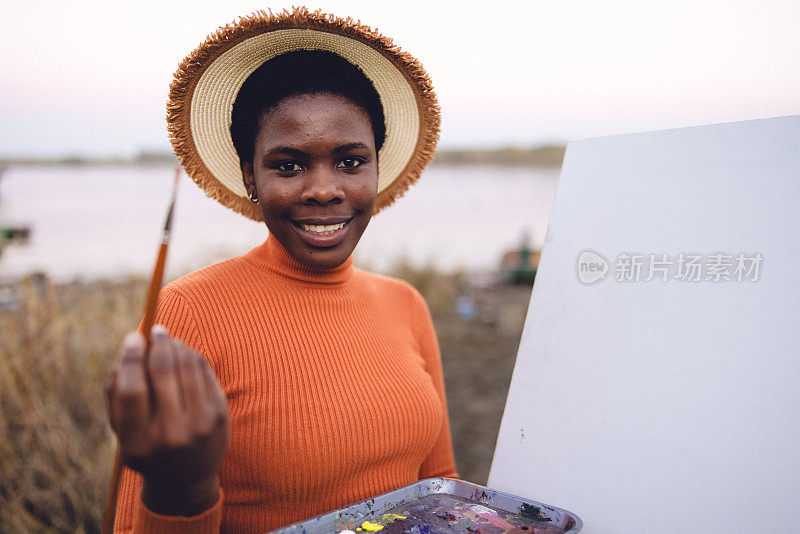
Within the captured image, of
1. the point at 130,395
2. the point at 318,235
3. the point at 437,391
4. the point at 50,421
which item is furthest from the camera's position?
the point at 50,421

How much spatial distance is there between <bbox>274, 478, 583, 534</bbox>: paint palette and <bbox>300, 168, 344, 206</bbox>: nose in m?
0.68

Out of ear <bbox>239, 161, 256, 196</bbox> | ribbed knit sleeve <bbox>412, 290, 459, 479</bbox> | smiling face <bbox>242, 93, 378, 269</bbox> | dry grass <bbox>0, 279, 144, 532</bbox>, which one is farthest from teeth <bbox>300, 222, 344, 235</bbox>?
dry grass <bbox>0, 279, 144, 532</bbox>

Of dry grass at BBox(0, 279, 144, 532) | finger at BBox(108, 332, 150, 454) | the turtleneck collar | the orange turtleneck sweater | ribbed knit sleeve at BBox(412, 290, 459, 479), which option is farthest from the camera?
dry grass at BBox(0, 279, 144, 532)

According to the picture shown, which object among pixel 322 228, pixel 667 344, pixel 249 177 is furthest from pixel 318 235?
pixel 667 344

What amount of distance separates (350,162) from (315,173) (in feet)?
0.38

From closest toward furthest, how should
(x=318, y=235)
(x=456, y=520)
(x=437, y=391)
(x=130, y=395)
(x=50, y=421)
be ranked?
(x=130, y=395) → (x=456, y=520) → (x=318, y=235) → (x=437, y=391) → (x=50, y=421)

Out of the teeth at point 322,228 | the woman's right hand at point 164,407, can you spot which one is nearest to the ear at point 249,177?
the teeth at point 322,228

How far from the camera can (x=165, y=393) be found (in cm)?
78

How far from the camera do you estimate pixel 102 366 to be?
10.2 feet

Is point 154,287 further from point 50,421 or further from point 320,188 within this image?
point 50,421

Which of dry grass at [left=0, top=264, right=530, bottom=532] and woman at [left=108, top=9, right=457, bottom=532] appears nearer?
woman at [left=108, top=9, right=457, bottom=532]

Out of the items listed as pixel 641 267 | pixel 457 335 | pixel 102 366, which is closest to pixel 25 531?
pixel 102 366

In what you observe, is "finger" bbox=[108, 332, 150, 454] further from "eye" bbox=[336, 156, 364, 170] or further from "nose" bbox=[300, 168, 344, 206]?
"eye" bbox=[336, 156, 364, 170]

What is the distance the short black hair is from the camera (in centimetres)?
138
